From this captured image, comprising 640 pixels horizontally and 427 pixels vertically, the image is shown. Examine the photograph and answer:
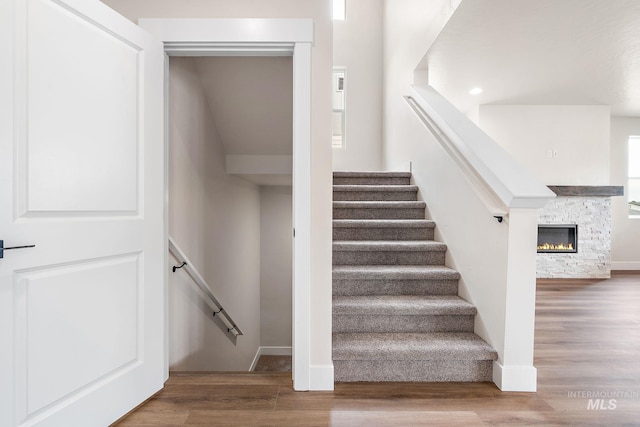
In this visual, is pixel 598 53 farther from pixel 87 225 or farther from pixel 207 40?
pixel 87 225

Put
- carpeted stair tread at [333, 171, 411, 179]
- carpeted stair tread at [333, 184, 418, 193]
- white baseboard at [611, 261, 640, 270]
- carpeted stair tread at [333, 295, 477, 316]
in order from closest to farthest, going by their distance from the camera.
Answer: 1. carpeted stair tread at [333, 295, 477, 316]
2. carpeted stair tread at [333, 184, 418, 193]
3. carpeted stair tread at [333, 171, 411, 179]
4. white baseboard at [611, 261, 640, 270]

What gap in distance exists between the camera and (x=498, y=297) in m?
2.00

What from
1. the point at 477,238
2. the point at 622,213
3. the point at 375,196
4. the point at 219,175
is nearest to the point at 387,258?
the point at 477,238

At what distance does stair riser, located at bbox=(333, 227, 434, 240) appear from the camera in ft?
10.2

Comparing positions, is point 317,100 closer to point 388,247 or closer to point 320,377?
point 388,247

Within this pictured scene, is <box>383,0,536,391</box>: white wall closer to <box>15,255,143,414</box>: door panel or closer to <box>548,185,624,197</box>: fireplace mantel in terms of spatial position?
<box>15,255,143,414</box>: door panel

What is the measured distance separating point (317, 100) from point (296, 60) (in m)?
0.25

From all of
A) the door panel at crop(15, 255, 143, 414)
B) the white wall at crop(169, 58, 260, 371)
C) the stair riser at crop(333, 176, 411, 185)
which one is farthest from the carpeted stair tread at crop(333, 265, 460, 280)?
the stair riser at crop(333, 176, 411, 185)

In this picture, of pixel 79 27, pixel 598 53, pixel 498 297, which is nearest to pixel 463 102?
pixel 598 53

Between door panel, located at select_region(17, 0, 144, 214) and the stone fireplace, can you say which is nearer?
door panel, located at select_region(17, 0, 144, 214)

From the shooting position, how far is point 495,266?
2037 millimetres

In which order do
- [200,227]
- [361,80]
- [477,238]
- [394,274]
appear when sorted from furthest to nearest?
[361,80] < [200,227] < [394,274] < [477,238]

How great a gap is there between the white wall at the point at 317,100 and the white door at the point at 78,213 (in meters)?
0.27

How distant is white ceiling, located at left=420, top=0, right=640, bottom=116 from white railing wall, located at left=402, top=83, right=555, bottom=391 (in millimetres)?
781
